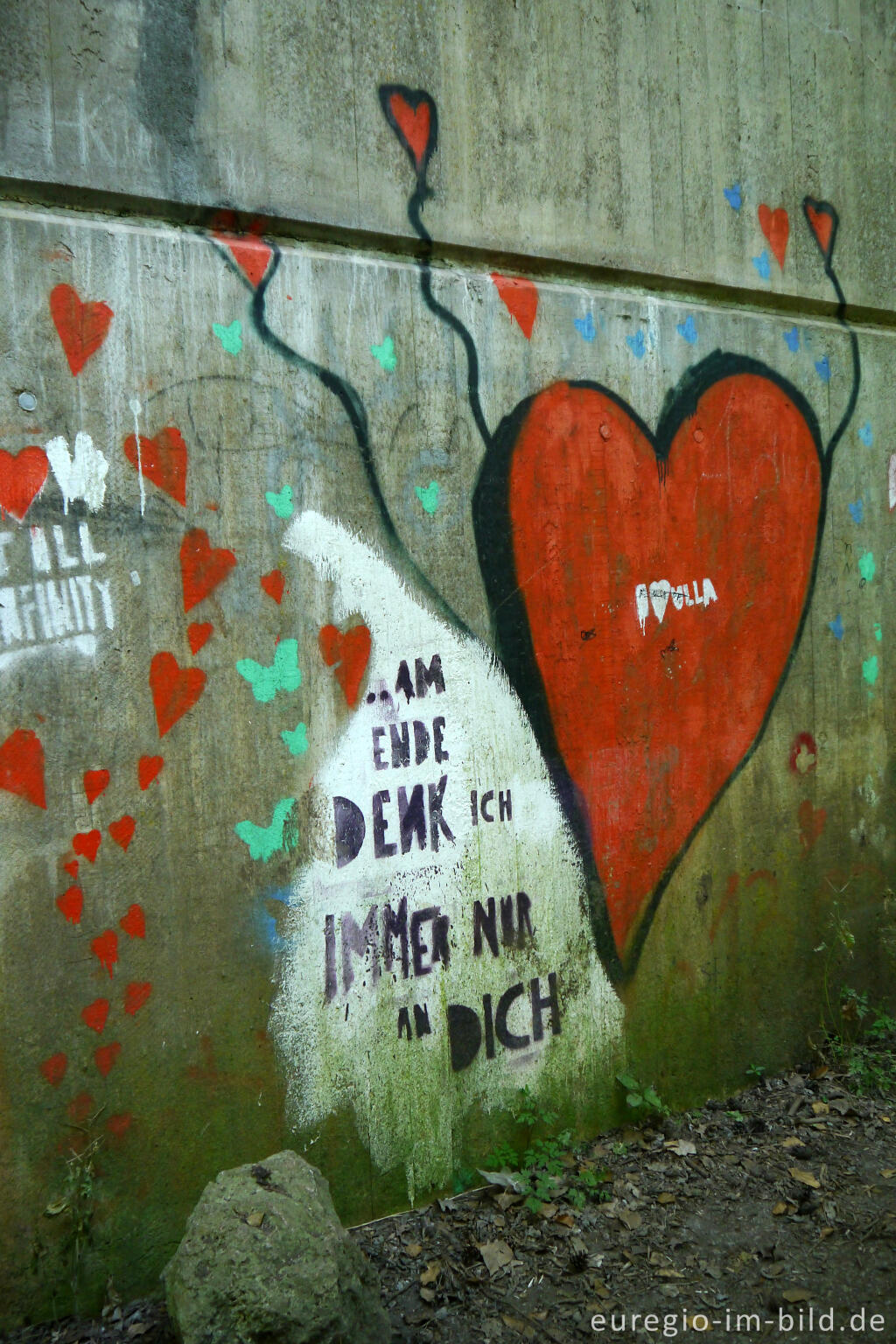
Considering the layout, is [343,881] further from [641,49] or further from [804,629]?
[641,49]

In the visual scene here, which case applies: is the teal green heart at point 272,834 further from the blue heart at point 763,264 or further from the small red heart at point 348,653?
the blue heart at point 763,264

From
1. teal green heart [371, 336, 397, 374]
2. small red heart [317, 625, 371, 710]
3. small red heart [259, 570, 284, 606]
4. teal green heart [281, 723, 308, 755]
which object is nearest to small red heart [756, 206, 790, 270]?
teal green heart [371, 336, 397, 374]

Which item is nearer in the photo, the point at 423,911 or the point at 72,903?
the point at 72,903

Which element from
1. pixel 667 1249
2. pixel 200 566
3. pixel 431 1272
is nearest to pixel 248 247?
pixel 200 566

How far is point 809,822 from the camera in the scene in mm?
3943

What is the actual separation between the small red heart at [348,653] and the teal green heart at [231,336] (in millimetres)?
800

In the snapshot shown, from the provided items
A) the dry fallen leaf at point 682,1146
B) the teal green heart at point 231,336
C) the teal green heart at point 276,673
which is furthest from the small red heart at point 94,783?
the dry fallen leaf at point 682,1146

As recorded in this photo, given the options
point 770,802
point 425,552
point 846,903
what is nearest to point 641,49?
point 425,552

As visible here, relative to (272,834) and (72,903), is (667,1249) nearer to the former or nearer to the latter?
(272,834)

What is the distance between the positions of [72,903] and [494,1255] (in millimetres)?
1554

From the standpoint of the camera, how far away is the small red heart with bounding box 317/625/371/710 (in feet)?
9.51

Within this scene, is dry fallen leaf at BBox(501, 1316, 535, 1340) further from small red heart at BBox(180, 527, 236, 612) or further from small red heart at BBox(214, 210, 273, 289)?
small red heart at BBox(214, 210, 273, 289)

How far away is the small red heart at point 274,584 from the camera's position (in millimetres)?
2793

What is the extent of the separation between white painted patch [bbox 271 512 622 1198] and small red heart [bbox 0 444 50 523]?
0.67 m
